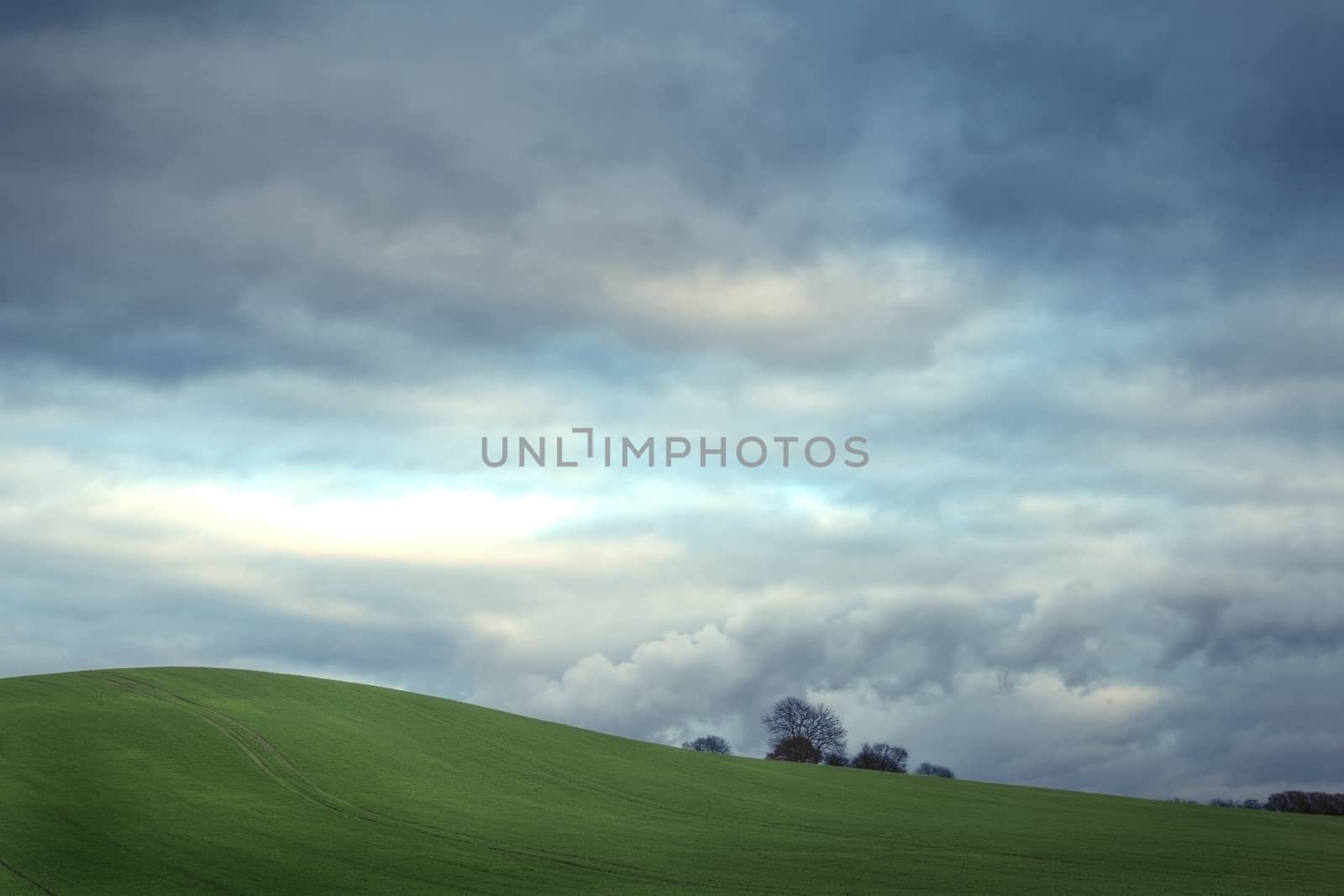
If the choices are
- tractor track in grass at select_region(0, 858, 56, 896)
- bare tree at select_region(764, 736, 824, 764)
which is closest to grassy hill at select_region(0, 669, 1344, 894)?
tractor track in grass at select_region(0, 858, 56, 896)

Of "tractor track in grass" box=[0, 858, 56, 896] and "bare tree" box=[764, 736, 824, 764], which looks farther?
"bare tree" box=[764, 736, 824, 764]

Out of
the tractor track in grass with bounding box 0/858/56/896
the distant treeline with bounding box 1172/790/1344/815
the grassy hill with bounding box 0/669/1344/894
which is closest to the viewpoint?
the tractor track in grass with bounding box 0/858/56/896

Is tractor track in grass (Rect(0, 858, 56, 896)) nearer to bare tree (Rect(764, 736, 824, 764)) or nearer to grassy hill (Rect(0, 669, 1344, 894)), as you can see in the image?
grassy hill (Rect(0, 669, 1344, 894))

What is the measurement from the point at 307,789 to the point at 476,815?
21.2 feet

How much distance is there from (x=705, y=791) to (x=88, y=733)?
25564mm

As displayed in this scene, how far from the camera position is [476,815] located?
3797cm

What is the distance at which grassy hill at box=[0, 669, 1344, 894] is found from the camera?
1147 inches

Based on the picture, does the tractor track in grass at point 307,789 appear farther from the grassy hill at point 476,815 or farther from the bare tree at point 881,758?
the bare tree at point 881,758

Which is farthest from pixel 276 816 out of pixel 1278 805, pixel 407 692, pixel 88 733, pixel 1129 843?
pixel 1278 805

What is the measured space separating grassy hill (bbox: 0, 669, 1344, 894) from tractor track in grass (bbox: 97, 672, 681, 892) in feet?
0.42

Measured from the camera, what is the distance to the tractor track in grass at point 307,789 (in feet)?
101

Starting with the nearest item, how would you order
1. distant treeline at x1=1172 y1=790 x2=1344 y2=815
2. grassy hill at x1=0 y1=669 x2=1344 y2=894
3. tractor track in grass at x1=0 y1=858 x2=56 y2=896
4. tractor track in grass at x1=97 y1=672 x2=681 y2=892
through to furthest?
tractor track in grass at x1=0 y1=858 x2=56 y2=896, grassy hill at x1=0 y1=669 x2=1344 y2=894, tractor track in grass at x1=97 y1=672 x2=681 y2=892, distant treeline at x1=1172 y1=790 x2=1344 y2=815

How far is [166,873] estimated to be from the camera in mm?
28422

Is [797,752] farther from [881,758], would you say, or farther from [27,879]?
[27,879]
